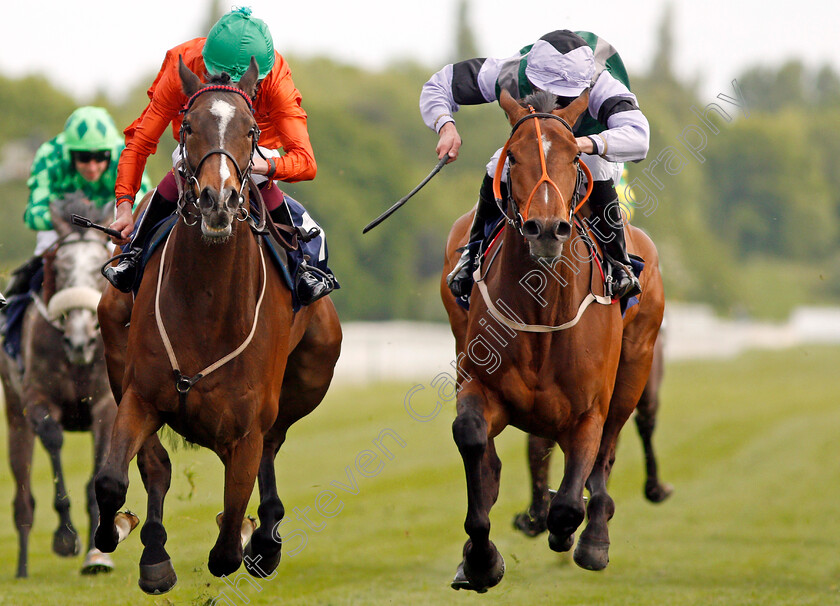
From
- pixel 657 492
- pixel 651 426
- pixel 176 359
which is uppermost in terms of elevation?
pixel 176 359

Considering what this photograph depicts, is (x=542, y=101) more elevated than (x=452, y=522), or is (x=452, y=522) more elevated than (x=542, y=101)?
(x=542, y=101)

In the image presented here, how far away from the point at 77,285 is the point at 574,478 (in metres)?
3.69

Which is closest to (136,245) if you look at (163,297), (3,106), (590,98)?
(163,297)

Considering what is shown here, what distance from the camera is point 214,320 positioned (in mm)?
5277

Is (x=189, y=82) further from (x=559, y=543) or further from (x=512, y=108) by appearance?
(x=559, y=543)

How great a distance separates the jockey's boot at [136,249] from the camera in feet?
18.6

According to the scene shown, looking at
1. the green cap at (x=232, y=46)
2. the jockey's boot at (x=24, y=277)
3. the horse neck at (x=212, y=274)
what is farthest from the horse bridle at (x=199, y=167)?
the jockey's boot at (x=24, y=277)

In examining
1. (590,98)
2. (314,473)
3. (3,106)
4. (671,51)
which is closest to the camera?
(590,98)

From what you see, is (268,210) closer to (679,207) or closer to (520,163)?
(520,163)

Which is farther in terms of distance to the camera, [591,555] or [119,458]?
[591,555]

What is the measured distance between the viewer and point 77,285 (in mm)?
7691

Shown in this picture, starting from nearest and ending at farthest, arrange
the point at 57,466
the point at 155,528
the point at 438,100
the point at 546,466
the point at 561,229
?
the point at 561,229 → the point at 155,528 → the point at 438,100 → the point at 546,466 → the point at 57,466

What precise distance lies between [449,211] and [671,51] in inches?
2675

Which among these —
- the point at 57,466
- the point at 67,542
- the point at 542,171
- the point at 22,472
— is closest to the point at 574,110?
the point at 542,171
